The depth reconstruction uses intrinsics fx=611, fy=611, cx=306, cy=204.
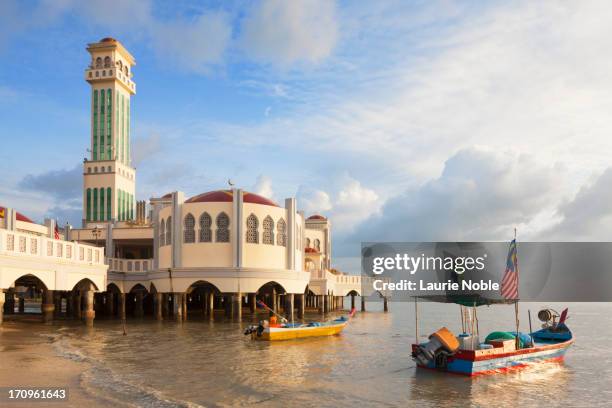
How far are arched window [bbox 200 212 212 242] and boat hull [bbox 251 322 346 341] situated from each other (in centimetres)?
1362

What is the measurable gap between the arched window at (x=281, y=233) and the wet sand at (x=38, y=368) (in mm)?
20873

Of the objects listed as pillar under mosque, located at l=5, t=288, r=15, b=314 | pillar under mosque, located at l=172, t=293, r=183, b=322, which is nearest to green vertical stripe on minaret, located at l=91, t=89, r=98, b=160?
pillar under mosque, located at l=5, t=288, r=15, b=314

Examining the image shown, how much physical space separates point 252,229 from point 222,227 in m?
2.46

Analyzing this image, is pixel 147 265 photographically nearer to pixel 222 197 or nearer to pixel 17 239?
pixel 222 197

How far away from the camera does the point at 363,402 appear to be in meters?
21.1

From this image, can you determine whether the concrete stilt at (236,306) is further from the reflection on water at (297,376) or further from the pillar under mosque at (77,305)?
the pillar under mosque at (77,305)

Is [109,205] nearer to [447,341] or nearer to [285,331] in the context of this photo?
[285,331]

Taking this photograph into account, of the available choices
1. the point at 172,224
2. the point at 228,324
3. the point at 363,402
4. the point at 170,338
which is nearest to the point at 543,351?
the point at 363,402

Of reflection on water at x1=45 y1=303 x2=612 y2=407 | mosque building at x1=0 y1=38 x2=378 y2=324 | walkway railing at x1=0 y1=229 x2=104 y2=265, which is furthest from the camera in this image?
mosque building at x1=0 y1=38 x2=378 y2=324

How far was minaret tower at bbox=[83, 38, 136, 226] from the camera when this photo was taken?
78.9 meters

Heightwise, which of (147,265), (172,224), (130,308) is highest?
(172,224)

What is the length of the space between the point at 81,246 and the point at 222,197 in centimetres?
1174

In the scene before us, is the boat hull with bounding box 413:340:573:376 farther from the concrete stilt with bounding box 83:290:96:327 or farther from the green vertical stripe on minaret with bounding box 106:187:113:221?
the green vertical stripe on minaret with bounding box 106:187:113:221

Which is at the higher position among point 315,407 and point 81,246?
point 81,246
